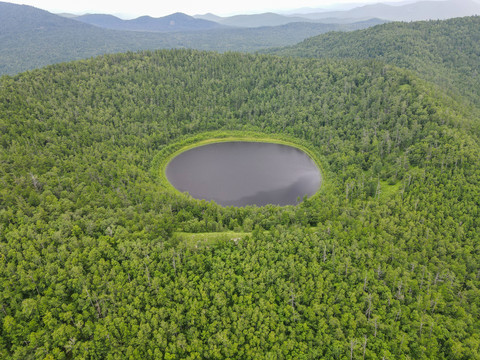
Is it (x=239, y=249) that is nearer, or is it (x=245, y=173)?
(x=239, y=249)

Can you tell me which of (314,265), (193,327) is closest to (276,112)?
(314,265)

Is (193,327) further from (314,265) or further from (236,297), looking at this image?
(314,265)

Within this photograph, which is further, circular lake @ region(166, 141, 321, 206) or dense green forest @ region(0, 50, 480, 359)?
circular lake @ region(166, 141, 321, 206)

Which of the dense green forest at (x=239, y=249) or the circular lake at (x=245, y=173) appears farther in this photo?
the circular lake at (x=245, y=173)

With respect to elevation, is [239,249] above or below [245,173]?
below
